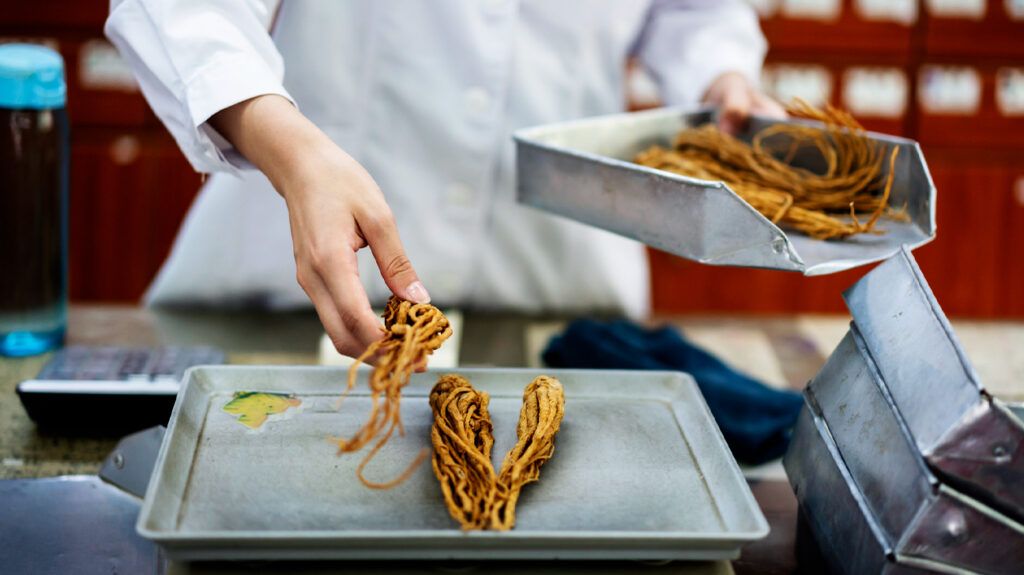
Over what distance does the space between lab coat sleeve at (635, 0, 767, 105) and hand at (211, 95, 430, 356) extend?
0.83m

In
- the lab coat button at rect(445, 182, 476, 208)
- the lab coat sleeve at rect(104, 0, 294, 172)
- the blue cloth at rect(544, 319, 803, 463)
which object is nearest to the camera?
the lab coat sleeve at rect(104, 0, 294, 172)

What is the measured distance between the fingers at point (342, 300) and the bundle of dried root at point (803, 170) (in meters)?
0.43

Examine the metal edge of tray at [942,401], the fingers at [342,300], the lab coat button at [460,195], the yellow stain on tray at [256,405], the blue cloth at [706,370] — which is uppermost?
the metal edge of tray at [942,401]

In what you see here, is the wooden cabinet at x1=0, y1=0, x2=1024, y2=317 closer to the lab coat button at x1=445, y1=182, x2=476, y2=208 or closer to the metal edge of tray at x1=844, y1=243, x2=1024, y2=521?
the lab coat button at x1=445, y1=182, x2=476, y2=208

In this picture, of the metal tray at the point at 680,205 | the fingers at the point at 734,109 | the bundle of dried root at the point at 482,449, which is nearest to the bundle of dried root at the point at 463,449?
the bundle of dried root at the point at 482,449

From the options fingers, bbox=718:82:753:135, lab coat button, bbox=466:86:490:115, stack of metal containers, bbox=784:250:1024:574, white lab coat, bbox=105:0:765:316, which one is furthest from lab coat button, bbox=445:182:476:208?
stack of metal containers, bbox=784:250:1024:574

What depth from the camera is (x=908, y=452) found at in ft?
2.28

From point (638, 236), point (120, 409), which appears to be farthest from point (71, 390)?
point (638, 236)

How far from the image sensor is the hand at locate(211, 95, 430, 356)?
810 mm

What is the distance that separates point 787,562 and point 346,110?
1073mm

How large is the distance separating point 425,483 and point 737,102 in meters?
0.80

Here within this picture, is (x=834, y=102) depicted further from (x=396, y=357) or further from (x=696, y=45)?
(x=396, y=357)

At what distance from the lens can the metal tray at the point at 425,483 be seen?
674 millimetres

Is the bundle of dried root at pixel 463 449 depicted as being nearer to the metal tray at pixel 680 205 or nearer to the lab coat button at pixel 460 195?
the metal tray at pixel 680 205
